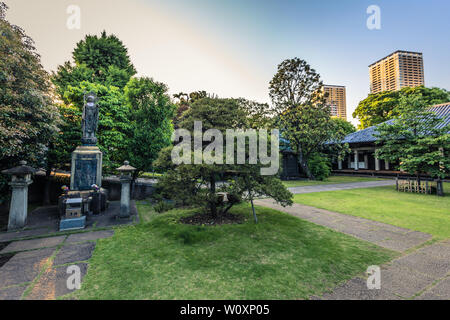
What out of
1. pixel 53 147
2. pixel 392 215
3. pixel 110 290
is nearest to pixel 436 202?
pixel 392 215

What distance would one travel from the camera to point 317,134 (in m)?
15.9

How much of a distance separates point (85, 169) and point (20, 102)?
279 cm

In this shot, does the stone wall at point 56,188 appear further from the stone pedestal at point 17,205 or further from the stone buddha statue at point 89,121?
the stone pedestal at point 17,205

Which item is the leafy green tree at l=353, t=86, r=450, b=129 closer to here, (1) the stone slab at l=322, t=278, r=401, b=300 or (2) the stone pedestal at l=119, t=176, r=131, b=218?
(1) the stone slab at l=322, t=278, r=401, b=300

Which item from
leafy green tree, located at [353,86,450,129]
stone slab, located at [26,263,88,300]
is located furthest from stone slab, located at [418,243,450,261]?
leafy green tree, located at [353,86,450,129]

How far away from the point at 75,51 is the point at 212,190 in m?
27.5

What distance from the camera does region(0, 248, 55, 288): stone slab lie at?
10.1ft

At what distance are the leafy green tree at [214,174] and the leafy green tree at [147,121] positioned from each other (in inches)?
180

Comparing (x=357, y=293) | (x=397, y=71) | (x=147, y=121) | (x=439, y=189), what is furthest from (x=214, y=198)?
(x=397, y=71)

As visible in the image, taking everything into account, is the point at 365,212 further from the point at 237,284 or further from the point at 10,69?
the point at 10,69

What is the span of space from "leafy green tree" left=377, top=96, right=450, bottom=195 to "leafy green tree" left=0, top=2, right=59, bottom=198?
17297mm

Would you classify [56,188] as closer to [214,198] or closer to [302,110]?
[214,198]

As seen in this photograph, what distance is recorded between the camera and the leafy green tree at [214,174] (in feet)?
16.5

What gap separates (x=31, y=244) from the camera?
450cm
